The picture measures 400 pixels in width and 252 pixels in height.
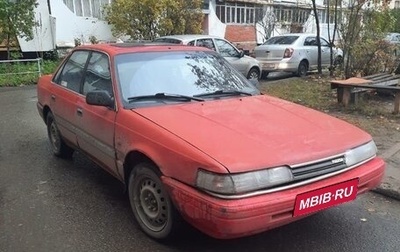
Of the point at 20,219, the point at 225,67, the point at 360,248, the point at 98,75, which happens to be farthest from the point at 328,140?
the point at 20,219

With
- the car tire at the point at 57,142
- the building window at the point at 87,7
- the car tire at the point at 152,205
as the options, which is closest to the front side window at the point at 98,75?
the car tire at the point at 152,205

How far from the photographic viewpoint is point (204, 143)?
2.80 metres

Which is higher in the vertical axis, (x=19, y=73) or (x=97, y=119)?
(x=97, y=119)

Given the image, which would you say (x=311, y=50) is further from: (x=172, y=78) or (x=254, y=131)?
(x=254, y=131)

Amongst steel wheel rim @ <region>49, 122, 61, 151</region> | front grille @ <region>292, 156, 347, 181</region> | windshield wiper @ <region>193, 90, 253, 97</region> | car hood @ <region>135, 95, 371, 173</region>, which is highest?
windshield wiper @ <region>193, 90, 253, 97</region>

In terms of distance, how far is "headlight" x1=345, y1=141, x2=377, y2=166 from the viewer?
303 cm

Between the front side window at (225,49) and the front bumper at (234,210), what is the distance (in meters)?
9.17

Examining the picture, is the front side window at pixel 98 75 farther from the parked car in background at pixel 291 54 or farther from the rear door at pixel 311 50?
the rear door at pixel 311 50

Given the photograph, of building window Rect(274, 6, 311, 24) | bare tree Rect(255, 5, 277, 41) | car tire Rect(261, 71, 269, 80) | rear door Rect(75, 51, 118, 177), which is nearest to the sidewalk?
rear door Rect(75, 51, 118, 177)

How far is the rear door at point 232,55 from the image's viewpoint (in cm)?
1162

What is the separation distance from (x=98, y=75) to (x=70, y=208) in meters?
1.32

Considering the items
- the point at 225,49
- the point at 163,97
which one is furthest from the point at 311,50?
the point at 163,97

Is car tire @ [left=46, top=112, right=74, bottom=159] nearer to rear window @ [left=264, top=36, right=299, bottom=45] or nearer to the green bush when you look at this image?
the green bush

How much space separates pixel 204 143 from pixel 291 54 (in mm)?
10940
